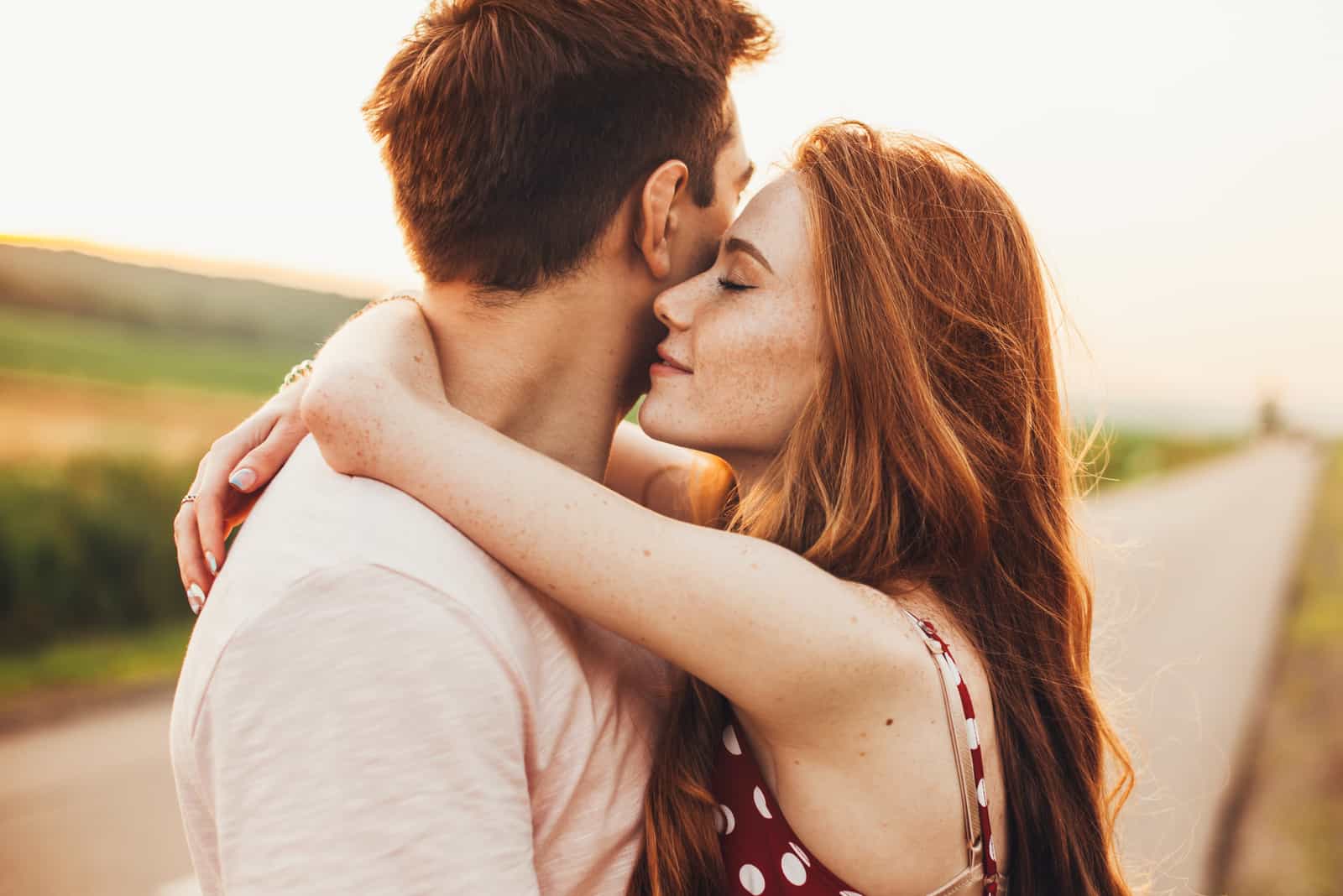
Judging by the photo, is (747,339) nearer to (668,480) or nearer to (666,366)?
(666,366)

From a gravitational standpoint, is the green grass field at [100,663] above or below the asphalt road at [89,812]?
below

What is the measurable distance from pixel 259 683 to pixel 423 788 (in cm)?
25

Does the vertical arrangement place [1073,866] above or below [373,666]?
below

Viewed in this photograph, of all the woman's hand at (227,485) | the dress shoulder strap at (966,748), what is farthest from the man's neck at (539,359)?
the dress shoulder strap at (966,748)

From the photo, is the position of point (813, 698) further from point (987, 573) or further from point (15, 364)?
point (15, 364)

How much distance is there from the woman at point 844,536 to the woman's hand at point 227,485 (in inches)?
10.2

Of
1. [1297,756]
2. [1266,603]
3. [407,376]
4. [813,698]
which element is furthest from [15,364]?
[1266,603]

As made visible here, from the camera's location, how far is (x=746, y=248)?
2.01 meters

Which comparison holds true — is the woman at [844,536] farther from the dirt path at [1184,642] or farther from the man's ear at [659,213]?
the dirt path at [1184,642]

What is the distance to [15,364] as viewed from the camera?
383 inches

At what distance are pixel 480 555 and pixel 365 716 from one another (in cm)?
34

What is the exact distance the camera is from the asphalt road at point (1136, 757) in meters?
4.74

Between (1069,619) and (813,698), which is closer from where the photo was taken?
(813,698)

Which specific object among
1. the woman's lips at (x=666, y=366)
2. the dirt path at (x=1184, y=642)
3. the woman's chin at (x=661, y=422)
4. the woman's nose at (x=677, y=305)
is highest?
the woman's nose at (x=677, y=305)
